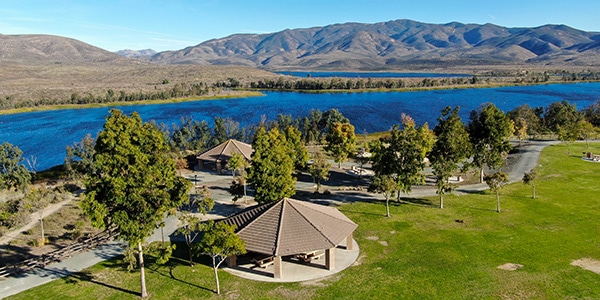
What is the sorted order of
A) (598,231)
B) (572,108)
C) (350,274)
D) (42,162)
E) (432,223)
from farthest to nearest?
(572,108)
(42,162)
(432,223)
(598,231)
(350,274)

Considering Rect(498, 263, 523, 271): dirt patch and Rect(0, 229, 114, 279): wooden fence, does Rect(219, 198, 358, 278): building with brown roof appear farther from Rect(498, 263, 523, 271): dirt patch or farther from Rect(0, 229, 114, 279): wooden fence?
Rect(0, 229, 114, 279): wooden fence

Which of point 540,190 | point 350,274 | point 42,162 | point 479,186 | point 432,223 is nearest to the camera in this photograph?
point 350,274

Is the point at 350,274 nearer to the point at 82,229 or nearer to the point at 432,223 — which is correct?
the point at 432,223

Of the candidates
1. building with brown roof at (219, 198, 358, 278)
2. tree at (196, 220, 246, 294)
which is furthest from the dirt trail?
tree at (196, 220, 246, 294)

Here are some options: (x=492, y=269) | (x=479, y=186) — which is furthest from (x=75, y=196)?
(x=479, y=186)

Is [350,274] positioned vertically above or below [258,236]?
below

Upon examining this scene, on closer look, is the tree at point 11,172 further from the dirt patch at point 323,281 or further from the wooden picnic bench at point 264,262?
the dirt patch at point 323,281

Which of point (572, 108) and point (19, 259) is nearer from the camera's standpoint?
point (19, 259)
